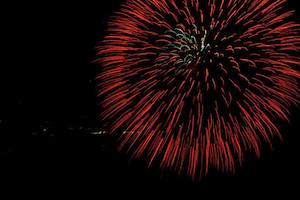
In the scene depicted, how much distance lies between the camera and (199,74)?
589 centimetres

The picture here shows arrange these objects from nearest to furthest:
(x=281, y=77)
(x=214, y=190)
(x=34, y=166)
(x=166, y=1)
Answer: (x=281, y=77) < (x=166, y=1) < (x=214, y=190) < (x=34, y=166)

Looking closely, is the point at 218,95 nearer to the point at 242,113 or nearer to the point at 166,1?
the point at 242,113

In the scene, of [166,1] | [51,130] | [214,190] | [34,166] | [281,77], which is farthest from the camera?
[51,130]

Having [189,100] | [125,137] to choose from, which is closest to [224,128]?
[189,100]

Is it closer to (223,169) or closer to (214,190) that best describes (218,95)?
(223,169)

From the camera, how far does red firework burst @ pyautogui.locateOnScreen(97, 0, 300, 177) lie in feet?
18.6

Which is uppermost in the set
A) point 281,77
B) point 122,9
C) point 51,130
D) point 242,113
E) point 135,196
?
point 122,9

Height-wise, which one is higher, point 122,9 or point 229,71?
point 122,9

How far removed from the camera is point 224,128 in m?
5.73

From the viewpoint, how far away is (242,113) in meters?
5.70

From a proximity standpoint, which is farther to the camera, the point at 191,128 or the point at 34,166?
the point at 34,166

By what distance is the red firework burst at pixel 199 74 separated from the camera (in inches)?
223

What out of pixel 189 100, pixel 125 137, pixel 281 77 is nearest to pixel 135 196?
pixel 125 137

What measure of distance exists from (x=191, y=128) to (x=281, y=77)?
1.75 metres
